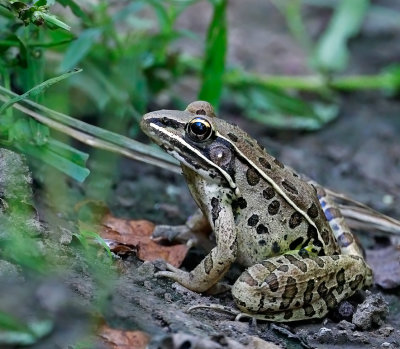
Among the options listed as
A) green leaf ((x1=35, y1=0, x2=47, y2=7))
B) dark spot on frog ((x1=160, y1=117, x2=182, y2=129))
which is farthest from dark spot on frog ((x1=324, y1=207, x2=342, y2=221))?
green leaf ((x1=35, y1=0, x2=47, y2=7))

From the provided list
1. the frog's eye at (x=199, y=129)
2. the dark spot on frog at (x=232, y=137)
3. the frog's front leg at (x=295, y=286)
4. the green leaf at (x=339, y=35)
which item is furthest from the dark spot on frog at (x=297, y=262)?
the green leaf at (x=339, y=35)

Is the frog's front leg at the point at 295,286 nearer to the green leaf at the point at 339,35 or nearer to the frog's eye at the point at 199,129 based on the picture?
the frog's eye at the point at 199,129

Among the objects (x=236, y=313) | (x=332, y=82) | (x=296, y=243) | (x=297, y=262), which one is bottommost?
(x=236, y=313)

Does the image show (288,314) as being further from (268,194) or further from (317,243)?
(268,194)

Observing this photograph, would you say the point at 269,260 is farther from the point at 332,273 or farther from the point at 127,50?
the point at 127,50

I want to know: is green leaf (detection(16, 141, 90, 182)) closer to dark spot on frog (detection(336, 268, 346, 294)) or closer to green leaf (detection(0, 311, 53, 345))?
green leaf (detection(0, 311, 53, 345))

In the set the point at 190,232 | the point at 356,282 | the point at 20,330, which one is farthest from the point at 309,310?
the point at 20,330
